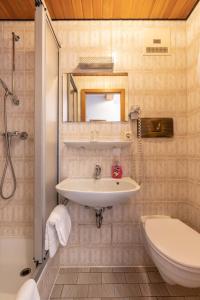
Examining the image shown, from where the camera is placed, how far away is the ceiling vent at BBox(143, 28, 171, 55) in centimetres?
183

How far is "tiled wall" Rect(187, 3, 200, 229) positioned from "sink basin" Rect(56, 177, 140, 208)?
0.56 m

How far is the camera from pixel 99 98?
1788 millimetres

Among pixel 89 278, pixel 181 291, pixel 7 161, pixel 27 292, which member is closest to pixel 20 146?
pixel 7 161

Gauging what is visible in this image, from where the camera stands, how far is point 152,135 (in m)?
1.80

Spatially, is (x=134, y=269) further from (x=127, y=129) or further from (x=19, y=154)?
(x=19, y=154)

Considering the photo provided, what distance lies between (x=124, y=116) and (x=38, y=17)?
1.00m

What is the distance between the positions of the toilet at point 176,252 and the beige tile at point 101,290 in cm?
51

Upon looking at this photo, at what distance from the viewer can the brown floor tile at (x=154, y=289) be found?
1491mm

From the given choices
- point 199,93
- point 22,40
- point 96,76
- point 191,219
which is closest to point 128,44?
point 96,76

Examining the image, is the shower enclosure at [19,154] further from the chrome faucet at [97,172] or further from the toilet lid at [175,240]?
the toilet lid at [175,240]

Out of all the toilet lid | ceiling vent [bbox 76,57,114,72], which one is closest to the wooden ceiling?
ceiling vent [bbox 76,57,114,72]

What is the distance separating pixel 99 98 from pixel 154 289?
65.4 inches

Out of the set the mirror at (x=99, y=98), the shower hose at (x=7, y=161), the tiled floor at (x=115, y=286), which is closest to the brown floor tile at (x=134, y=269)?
the tiled floor at (x=115, y=286)

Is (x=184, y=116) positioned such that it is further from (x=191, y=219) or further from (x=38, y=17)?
(x=38, y=17)
